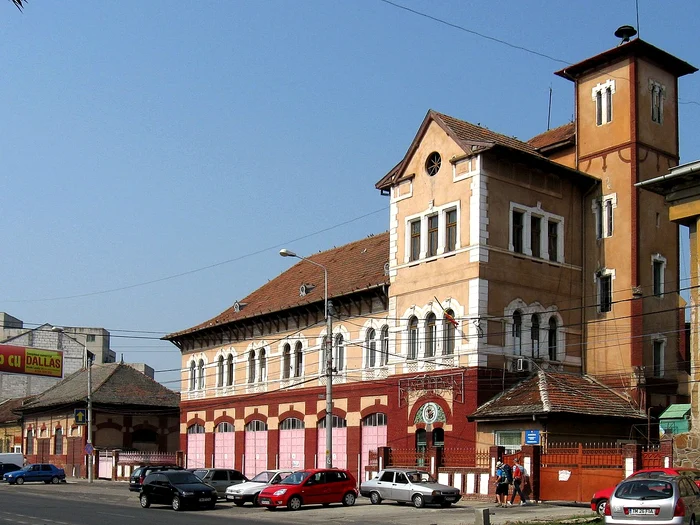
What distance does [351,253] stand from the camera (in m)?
53.0

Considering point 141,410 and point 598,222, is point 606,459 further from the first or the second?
point 141,410

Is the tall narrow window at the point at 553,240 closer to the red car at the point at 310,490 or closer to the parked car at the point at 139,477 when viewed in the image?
the red car at the point at 310,490

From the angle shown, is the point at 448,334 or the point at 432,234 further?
the point at 432,234

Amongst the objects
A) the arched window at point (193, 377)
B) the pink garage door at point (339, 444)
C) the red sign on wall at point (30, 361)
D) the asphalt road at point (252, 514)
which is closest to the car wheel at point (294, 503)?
the asphalt road at point (252, 514)

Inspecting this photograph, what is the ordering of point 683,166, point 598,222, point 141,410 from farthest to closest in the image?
point 141,410, point 598,222, point 683,166

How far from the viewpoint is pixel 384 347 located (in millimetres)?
44531

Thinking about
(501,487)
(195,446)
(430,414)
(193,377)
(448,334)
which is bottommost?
(195,446)

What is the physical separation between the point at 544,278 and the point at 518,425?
7.39 meters

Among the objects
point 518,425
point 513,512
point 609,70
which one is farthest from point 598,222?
point 513,512

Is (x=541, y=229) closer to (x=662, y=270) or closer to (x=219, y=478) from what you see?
(x=662, y=270)

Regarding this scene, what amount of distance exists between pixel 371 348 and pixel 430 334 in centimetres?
486

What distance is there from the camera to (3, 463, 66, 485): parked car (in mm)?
58375

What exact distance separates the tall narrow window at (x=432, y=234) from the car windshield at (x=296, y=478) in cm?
1185

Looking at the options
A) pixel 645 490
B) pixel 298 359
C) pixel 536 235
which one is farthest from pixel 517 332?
pixel 645 490
